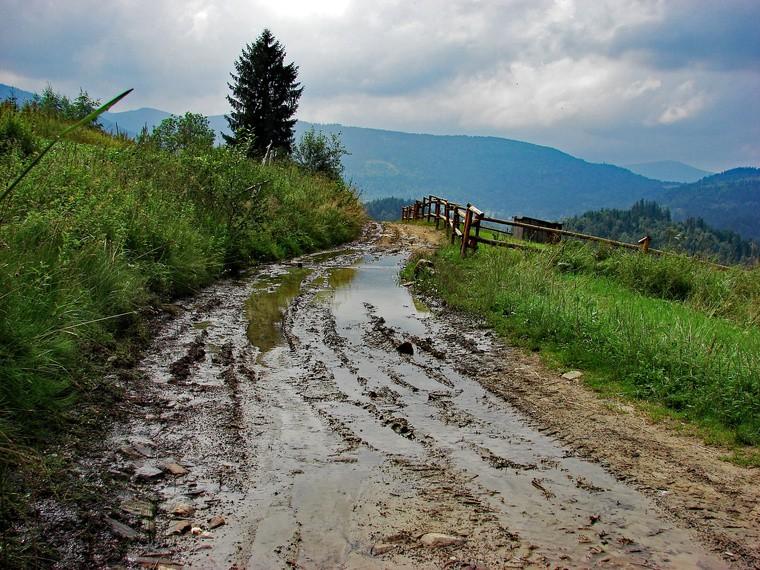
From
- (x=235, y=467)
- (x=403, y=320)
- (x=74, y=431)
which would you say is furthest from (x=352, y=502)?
(x=403, y=320)


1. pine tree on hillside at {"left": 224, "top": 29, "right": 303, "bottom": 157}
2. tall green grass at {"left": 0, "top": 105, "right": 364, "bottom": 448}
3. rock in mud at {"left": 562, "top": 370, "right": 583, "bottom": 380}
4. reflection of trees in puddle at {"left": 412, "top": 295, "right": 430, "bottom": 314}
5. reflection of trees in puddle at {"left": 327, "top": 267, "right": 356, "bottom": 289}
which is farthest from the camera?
pine tree on hillside at {"left": 224, "top": 29, "right": 303, "bottom": 157}

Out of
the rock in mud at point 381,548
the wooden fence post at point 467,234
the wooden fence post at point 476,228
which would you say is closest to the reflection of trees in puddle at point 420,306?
the wooden fence post at point 467,234

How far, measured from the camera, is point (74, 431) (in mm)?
4277

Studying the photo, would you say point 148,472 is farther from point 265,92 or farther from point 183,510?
point 265,92

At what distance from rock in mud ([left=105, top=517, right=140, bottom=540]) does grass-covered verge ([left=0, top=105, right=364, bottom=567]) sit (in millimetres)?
461

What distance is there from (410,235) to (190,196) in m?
13.2

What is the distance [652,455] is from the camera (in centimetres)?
476

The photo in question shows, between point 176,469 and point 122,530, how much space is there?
2.65 feet

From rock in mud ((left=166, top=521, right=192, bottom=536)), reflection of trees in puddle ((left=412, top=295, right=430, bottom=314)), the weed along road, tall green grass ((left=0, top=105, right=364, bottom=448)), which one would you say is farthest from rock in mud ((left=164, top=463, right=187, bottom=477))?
reflection of trees in puddle ((left=412, top=295, right=430, bottom=314))

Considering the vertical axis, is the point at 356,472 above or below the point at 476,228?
below

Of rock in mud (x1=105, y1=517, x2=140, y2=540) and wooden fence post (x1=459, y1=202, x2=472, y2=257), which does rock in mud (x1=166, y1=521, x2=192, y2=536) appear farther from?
wooden fence post (x1=459, y1=202, x2=472, y2=257)

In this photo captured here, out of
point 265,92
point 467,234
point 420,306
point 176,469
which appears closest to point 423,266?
point 467,234

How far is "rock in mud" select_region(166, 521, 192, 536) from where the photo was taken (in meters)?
3.29

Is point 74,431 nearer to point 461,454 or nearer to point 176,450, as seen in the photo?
point 176,450
